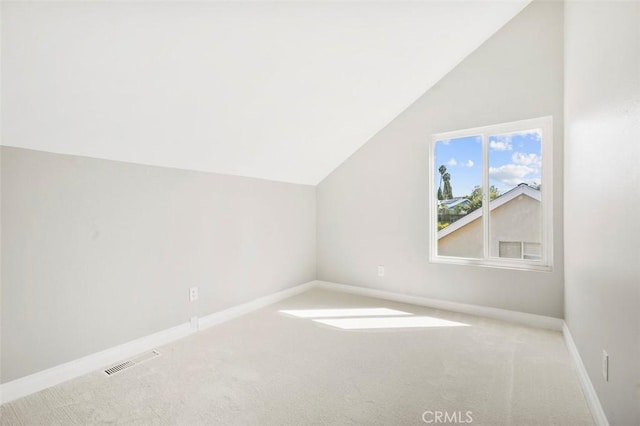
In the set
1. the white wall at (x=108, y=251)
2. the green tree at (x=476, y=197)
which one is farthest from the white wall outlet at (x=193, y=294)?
the green tree at (x=476, y=197)

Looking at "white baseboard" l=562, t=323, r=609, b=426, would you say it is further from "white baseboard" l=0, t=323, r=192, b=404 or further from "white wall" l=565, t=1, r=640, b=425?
"white baseboard" l=0, t=323, r=192, b=404

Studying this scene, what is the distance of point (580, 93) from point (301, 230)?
303 centimetres

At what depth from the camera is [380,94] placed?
3076mm

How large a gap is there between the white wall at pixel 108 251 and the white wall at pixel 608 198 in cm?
277

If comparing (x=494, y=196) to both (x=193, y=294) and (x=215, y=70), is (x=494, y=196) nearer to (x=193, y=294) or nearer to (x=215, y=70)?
(x=215, y=70)

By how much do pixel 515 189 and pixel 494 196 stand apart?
197mm

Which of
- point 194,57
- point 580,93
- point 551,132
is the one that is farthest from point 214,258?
point 551,132

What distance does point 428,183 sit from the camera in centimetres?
346

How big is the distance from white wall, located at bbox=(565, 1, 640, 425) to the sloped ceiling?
1.16 meters

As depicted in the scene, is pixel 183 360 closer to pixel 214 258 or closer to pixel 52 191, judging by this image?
pixel 214 258

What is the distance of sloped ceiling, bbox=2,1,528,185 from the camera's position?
1472mm

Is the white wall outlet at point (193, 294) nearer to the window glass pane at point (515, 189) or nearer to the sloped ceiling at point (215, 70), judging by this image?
the sloped ceiling at point (215, 70)

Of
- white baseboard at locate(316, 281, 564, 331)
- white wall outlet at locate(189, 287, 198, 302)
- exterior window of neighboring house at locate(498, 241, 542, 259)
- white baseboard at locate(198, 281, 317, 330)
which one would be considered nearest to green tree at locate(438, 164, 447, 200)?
exterior window of neighboring house at locate(498, 241, 542, 259)

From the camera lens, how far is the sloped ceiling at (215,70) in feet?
4.83
